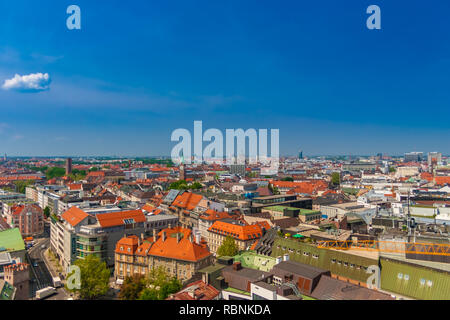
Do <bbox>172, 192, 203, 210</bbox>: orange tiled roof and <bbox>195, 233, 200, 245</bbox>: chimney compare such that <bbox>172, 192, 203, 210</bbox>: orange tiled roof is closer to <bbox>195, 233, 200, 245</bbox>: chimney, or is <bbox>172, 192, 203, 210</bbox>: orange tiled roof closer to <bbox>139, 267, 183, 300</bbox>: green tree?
<bbox>195, 233, 200, 245</bbox>: chimney

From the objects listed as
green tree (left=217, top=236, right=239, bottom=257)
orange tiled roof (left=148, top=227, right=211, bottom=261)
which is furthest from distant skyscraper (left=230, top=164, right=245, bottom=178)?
orange tiled roof (left=148, top=227, right=211, bottom=261)

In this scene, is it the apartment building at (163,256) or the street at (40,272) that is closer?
the apartment building at (163,256)

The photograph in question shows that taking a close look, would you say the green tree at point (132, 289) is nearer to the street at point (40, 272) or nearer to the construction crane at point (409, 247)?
the street at point (40, 272)

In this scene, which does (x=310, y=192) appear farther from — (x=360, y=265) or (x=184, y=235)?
(x=360, y=265)

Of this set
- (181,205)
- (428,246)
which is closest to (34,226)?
(181,205)

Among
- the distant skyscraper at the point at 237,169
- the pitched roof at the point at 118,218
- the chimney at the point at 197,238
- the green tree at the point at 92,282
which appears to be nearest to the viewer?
the green tree at the point at 92,282

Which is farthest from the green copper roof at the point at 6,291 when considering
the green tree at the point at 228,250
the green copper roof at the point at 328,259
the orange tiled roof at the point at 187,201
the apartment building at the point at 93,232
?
the orange tiled roof at the point at 187,201
